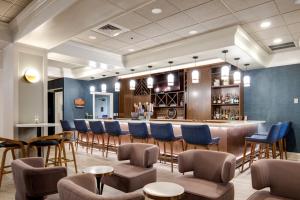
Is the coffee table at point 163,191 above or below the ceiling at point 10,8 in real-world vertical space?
below

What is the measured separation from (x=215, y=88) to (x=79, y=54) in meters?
4.48

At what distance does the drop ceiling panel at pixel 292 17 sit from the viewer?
4.17m

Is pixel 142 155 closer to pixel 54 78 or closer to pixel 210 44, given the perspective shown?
pixel 210 44

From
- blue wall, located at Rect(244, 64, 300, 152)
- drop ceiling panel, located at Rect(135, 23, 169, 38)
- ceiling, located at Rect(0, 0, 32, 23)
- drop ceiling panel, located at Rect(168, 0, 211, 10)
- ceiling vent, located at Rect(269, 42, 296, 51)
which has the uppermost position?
ceiling, located at Rect(0, 0, 32, 23)

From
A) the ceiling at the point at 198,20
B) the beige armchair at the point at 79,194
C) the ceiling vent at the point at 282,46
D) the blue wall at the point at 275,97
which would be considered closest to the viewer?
the beige armchair at the point at 79,194

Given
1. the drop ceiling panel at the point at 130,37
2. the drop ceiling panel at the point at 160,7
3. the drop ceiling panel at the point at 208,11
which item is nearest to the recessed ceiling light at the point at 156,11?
the drop ceiling panel at the point at 160,7

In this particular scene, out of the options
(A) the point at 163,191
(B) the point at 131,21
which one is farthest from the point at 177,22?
(A) the point at 163,191

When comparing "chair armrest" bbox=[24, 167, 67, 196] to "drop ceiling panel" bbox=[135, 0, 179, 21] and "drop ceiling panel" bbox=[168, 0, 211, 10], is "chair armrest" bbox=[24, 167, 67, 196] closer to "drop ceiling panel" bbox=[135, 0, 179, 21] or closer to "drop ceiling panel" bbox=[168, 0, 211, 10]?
"drop ceiling panel" bbox=[135, 0, 179, 21]

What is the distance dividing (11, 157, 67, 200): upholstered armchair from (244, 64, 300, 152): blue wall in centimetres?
629

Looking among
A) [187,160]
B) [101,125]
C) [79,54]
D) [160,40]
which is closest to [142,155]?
[187,160]

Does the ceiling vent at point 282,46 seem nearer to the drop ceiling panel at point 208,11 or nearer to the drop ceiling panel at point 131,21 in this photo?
the drop ceiling panel at point 208,11

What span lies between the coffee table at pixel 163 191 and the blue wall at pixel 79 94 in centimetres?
792

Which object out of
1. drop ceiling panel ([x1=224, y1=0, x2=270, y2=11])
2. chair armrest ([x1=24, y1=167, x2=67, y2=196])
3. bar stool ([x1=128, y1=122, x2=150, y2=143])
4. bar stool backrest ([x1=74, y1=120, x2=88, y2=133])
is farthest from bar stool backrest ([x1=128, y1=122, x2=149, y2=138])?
drop ceiling panel ([x1=224, y1=0, x2=270, y2=11])

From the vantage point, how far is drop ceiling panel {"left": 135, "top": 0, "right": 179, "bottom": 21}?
12.5 feet
